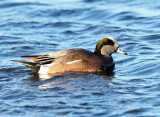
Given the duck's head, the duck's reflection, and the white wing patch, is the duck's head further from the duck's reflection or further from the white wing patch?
the white wing patch

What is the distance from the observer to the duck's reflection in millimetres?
7673

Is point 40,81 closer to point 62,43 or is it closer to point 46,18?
point 62,43

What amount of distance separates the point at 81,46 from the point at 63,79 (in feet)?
9.95

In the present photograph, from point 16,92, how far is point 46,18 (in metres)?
7.47

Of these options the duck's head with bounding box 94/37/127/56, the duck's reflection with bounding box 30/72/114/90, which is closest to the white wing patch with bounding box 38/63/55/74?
the duck's reflection with bounding box 30/72/114/90

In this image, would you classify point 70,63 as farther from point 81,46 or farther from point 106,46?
point 81,46

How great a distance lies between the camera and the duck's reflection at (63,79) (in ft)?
25.2

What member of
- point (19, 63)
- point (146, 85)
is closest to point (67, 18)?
point (19, 63)

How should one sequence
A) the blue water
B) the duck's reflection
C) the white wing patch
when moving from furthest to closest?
1. the white wing patch
2. the duck's reflection
3. the blue water

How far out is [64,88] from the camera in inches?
293

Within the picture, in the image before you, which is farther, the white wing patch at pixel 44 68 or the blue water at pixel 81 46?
the white wing patch at pixel 44 68

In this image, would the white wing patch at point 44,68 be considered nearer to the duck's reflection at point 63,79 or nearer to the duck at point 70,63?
the duck at point 70,63

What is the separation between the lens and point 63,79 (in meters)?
8.13

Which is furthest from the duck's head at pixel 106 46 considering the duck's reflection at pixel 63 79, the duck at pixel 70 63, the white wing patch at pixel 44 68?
the white wing patch at pixel 44 68
